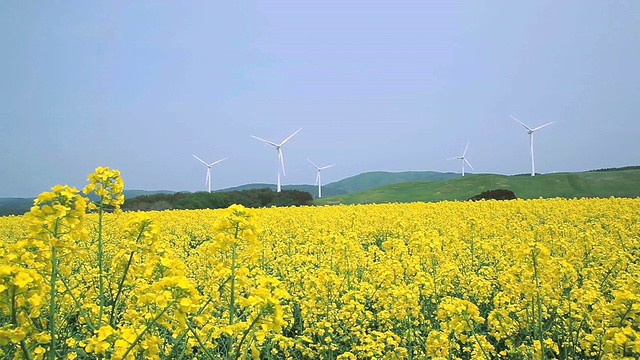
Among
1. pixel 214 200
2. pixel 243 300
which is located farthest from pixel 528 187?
pixel 243 300

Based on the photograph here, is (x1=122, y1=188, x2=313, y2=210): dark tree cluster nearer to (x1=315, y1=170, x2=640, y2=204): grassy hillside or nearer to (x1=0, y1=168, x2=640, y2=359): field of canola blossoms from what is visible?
(x1=315, y1=170, x2=640, y2=204): grassy hillside

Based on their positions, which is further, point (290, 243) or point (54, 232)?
point (290, 243)

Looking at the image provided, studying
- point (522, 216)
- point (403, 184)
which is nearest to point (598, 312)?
point (522, 216)

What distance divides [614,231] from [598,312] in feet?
27.4

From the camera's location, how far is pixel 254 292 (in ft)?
9.36

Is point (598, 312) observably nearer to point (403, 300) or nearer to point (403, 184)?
point (403, 300)

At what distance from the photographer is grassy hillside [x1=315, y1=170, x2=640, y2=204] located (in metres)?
53.8

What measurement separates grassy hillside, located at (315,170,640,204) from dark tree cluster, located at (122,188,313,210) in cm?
931

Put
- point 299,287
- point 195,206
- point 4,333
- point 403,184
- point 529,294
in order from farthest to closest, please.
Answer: point 403,184, point 195,206, point 299,287, point 529,294, point 4,333

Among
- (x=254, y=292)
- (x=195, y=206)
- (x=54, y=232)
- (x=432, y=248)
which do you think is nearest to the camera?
(x=254, y=292)

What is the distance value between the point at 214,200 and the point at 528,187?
131 ft

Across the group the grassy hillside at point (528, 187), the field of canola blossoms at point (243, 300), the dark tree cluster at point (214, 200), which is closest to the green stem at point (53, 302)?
the field of canola blossoms at point (243, 300)

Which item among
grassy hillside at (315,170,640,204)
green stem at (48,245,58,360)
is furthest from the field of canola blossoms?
grassy hillside at (315,170,640,204)

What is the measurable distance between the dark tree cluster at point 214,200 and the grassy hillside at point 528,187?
931 centimetres
